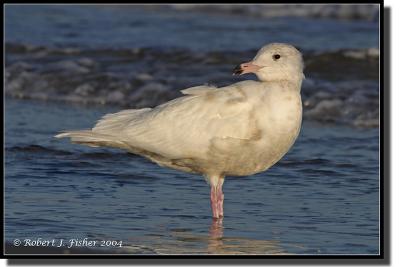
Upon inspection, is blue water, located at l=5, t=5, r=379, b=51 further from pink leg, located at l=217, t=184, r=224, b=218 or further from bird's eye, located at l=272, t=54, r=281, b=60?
bird's eye, located at l=272, t=54, r=281, b=60

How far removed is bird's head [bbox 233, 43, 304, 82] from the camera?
8.76m

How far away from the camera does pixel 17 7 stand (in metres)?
21.2

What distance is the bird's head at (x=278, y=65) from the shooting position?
8.76 m

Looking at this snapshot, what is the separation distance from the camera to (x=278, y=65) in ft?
28.8

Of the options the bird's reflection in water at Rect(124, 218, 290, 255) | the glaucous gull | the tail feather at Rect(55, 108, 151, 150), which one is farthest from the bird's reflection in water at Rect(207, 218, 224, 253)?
the tail feather at Rect(55, 108, 151, 150)

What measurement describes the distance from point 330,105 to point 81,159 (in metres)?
3.98

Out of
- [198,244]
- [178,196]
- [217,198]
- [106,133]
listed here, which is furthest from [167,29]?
[198,244]

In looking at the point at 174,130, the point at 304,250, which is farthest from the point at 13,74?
the point at 304,250

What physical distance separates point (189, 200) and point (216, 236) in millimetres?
1202

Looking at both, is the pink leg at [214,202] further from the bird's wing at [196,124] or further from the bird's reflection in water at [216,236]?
the bird's wing at [196,124]

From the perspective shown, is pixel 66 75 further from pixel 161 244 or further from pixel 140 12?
pixel 161 244

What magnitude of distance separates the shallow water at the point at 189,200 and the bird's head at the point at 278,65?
3.84 feet

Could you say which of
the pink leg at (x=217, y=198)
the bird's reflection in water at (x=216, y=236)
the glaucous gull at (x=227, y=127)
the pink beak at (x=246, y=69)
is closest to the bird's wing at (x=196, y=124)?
the glaucous gull at (x=227, y=127)

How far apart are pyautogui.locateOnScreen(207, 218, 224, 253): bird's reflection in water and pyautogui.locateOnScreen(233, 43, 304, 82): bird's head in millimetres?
1215
